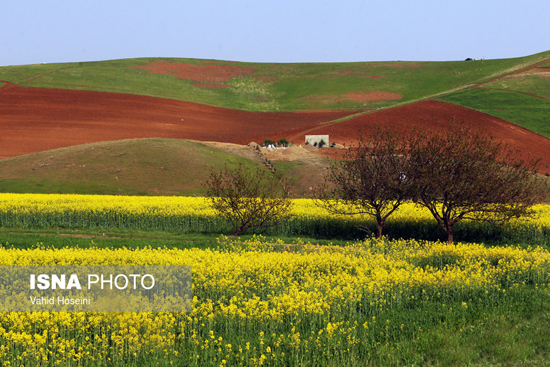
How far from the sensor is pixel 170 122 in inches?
3273

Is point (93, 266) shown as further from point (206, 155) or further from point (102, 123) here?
point (102, 123)

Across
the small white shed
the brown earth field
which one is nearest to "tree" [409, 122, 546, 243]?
the brown earth field

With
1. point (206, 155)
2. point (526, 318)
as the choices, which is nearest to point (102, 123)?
point (206, 155)

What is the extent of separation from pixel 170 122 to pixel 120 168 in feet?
133

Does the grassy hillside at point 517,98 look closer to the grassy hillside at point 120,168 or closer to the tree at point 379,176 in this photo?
the grassy hillside at point 120,168

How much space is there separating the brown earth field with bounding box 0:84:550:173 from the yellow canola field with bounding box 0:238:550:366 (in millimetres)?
39294

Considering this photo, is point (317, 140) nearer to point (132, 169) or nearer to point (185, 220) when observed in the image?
point (132, 169)

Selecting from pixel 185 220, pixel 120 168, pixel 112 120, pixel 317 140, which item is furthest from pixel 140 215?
pixel 112 120

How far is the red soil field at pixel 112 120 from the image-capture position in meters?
70.4

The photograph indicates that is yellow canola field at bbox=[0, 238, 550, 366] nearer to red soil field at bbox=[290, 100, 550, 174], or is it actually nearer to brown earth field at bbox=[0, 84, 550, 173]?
brown earth field at bbox=[0, 84, 550, 173]

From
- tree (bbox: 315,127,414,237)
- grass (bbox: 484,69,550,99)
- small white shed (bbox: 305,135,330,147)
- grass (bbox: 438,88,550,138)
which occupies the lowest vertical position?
small white shed (bbox: 305,135,330,147)

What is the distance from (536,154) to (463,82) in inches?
2011

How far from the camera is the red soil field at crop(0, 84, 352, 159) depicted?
70.4 m

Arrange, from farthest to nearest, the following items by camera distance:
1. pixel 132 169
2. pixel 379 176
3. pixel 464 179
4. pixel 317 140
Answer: pixel 317 140, pixel 132 169, pixel 379 176, pixel 464 179
